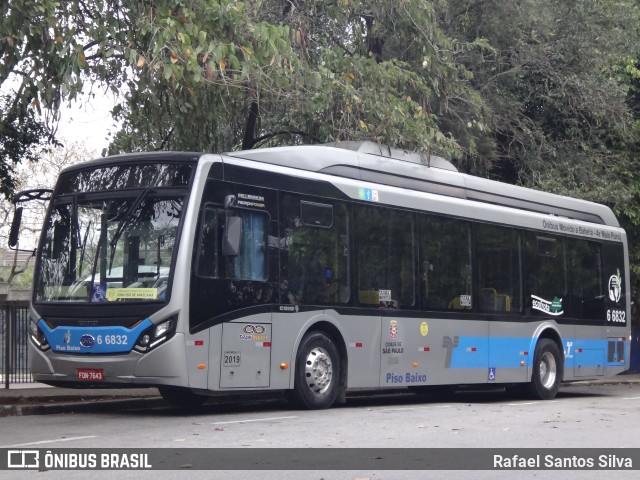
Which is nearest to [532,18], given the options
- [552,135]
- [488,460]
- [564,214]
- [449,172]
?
[552,135]

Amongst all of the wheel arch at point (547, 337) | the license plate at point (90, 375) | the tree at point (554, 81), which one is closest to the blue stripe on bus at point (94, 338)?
the license plate at point (90, 375)

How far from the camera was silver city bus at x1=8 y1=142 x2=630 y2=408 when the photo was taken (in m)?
13.1

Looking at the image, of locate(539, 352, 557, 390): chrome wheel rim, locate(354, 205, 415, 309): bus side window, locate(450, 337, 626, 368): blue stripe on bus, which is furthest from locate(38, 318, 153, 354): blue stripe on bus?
locate(539, 352, 557, 390): chrome wheel rim

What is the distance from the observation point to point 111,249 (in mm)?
13336

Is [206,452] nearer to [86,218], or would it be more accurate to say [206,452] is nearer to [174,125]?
[86,218]

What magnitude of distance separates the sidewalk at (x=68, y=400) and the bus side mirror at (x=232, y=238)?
3.47 m

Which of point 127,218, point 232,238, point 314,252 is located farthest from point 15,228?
point 314,252

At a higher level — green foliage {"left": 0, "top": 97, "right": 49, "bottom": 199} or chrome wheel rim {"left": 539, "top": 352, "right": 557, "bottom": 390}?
green foliage {"left": 0, "top": 97, "right": 49, "bottom": 199}

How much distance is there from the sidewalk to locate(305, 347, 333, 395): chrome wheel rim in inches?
117

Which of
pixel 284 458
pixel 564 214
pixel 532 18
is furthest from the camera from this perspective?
pixel 532 18

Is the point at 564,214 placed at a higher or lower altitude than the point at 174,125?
lower

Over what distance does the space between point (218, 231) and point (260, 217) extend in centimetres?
85

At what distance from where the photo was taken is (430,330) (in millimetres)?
16844

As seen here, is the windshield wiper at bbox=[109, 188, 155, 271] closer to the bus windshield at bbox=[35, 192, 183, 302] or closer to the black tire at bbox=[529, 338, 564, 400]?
the bus windshield at bbox=[35, 192, 183, 302]
